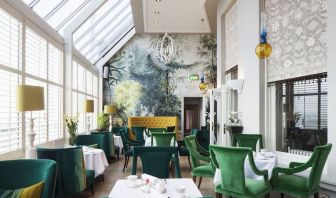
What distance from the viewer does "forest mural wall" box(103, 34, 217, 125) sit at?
47.5ft

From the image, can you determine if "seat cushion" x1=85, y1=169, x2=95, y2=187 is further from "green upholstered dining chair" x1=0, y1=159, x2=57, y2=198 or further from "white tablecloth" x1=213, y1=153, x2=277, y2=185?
"green upholstered dining chair" x1=0, y1=159, x2=57, y2=198

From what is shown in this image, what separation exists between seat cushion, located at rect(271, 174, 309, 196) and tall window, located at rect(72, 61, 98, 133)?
6.17 meters

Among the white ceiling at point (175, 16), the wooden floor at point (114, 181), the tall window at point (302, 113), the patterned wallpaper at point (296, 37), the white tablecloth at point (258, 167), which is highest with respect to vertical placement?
the white ceiling at point (175, 16)

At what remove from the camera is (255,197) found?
4.00 meters

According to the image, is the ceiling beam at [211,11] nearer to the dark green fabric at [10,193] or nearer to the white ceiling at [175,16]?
the white ceiling at [175,16]

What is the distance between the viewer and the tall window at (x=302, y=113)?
5012 millimetres

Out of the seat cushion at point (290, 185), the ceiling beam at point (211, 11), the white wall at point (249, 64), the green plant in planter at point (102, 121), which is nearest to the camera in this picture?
the seat cushion at point (290, 185)

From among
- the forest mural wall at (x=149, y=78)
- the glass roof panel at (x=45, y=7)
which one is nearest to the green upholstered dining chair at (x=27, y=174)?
the glass roof panel at (x=45, y=7)

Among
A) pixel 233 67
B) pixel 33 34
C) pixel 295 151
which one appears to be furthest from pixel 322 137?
pixel 33 34

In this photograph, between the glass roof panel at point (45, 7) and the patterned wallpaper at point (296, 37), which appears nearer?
the patterned wallpaper at point (296, 37)

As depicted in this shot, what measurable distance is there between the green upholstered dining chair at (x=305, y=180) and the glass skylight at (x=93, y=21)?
5.39 m

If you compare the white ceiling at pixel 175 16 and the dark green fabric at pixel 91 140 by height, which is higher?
the white ceiling at pixel 175 16

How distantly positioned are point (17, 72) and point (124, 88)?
30.0ft

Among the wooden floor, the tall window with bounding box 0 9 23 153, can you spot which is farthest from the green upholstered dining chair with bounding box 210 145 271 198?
the tall window with bounding box 0 9 23 153
